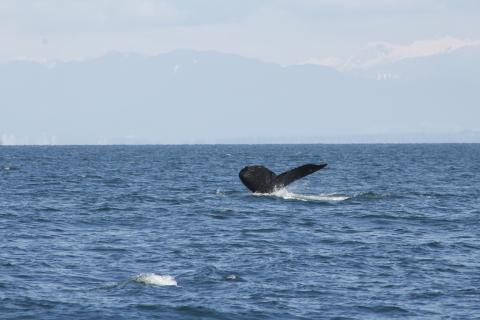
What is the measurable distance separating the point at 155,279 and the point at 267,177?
84.3ft

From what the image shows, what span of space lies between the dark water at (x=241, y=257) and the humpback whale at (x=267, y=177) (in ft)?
2.71

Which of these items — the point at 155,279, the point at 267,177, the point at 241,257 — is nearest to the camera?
the point at 155,279

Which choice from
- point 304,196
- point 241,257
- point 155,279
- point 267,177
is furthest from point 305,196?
point 155,279

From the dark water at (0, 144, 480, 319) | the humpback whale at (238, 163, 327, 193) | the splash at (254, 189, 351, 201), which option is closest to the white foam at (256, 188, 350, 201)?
the splash at (254, 189, 351, 201)

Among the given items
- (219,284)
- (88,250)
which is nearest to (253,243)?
(88,250)

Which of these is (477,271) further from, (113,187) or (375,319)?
(113,187)

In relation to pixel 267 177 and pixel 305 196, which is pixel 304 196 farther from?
pixel 267 177

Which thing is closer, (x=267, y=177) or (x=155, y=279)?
(x=155, y=279)

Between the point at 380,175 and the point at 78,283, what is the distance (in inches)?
2418

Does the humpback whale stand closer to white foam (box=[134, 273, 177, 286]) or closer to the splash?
the splash

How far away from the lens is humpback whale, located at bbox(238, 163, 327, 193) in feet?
157

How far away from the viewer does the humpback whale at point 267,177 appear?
157 ft

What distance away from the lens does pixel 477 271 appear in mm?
28719

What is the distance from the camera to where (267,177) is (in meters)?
51.4
